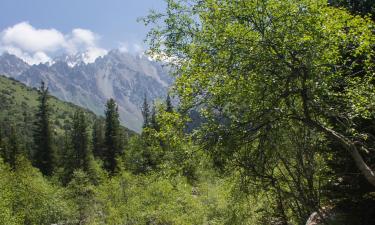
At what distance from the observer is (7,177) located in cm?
4956

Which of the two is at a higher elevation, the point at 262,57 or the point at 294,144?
the point at 262,57

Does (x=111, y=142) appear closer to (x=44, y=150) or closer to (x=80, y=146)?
(x=80, y=146)

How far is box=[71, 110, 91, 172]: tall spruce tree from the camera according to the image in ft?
269

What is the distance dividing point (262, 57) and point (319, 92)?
157 centimetres

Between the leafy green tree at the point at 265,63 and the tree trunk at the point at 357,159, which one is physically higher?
the leafy green tree at the point at 265,63

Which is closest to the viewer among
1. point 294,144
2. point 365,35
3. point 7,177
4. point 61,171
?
point 365,35

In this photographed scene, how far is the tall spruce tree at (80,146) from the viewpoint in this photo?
8188cm

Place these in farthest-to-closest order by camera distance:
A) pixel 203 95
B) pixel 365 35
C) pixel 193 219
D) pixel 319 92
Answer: pixel 193 219 → pixel 203 95 → pixel 319 92 → pixel 365 35

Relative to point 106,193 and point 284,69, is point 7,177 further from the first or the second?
point 284,69

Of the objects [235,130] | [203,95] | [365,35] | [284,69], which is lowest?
[235,130]

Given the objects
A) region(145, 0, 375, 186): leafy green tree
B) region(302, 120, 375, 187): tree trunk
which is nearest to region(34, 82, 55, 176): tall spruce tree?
region(145, 0, 375, 186): leafy green tree

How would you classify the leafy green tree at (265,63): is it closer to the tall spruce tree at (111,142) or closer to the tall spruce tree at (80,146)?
the tall spruce tree at (80,146)

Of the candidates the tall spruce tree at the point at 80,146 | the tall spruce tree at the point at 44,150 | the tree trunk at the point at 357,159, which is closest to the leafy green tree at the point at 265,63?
the tree trunk at the point at 357,159

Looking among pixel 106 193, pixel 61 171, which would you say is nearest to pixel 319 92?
pixel 106 193
